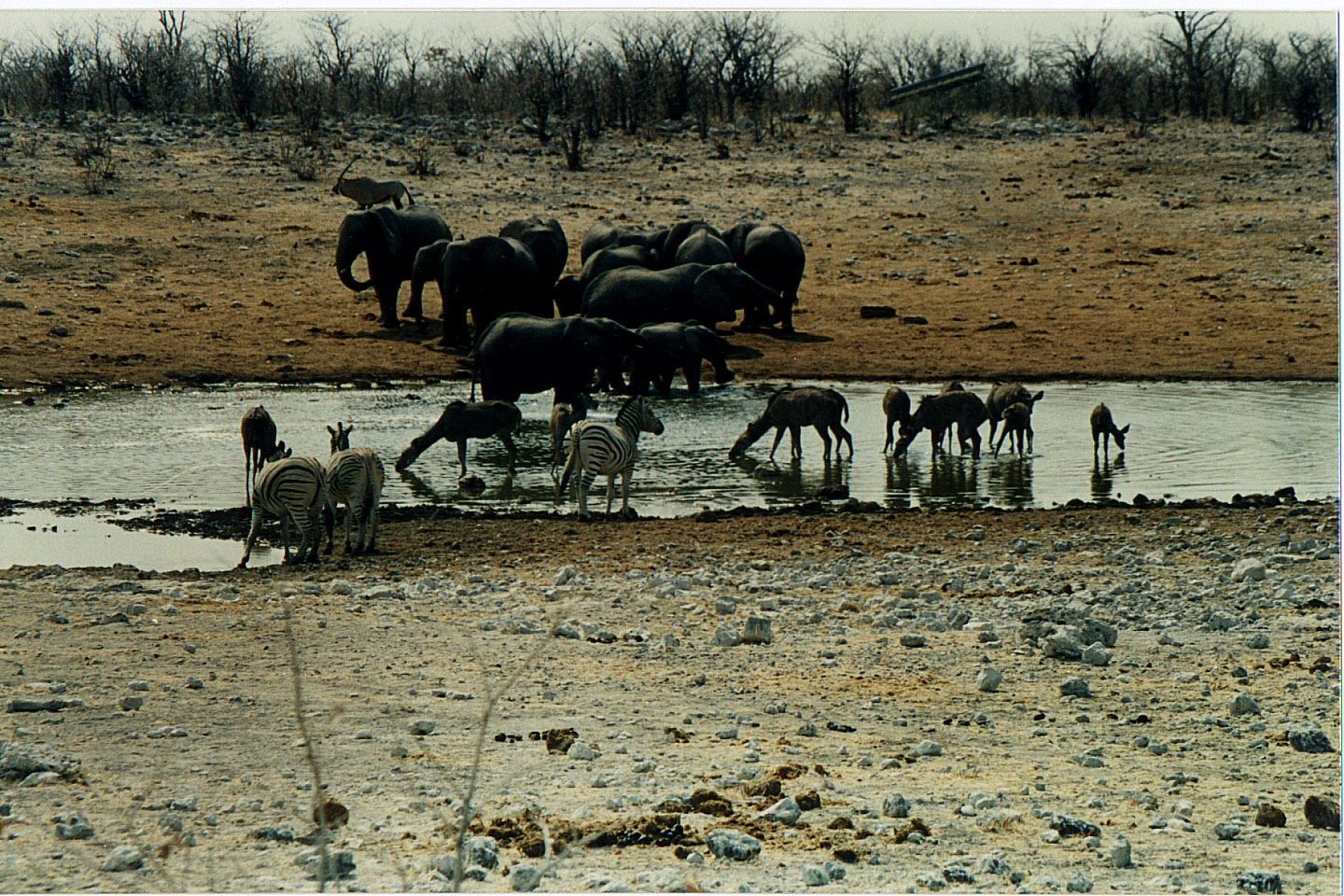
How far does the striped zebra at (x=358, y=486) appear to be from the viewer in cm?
986

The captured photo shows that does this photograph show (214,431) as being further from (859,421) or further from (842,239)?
(842,239)

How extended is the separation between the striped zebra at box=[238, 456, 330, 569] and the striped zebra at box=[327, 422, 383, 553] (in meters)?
0.10

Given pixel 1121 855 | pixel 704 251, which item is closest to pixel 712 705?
pixel 1121 855

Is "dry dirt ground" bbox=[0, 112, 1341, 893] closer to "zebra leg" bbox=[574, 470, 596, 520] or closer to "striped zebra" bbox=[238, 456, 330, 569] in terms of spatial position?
"zebra leg" bbox=[574, 470, 596, 520]

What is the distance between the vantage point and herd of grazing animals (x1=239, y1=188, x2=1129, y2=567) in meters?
10.4

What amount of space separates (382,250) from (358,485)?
584 inches

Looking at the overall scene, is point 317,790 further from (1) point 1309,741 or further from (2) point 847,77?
(2) point 847,77

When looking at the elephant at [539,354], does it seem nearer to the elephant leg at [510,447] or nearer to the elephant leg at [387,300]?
the elephant leg at [510,447]

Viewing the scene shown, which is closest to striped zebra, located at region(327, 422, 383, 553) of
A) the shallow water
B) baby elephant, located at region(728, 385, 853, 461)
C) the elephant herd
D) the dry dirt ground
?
the dry dirt ground

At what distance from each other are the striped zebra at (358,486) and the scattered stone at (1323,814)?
661 cm

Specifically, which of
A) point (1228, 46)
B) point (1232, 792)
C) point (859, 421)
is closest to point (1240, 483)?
point (859, 421)

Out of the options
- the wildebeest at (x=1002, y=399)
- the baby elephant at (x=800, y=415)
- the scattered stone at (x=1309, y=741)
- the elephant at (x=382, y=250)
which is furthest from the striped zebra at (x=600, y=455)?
the elephant at (x=382, y=250)

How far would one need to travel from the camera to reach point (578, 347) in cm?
1719

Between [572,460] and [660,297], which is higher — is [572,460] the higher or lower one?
the lower one
